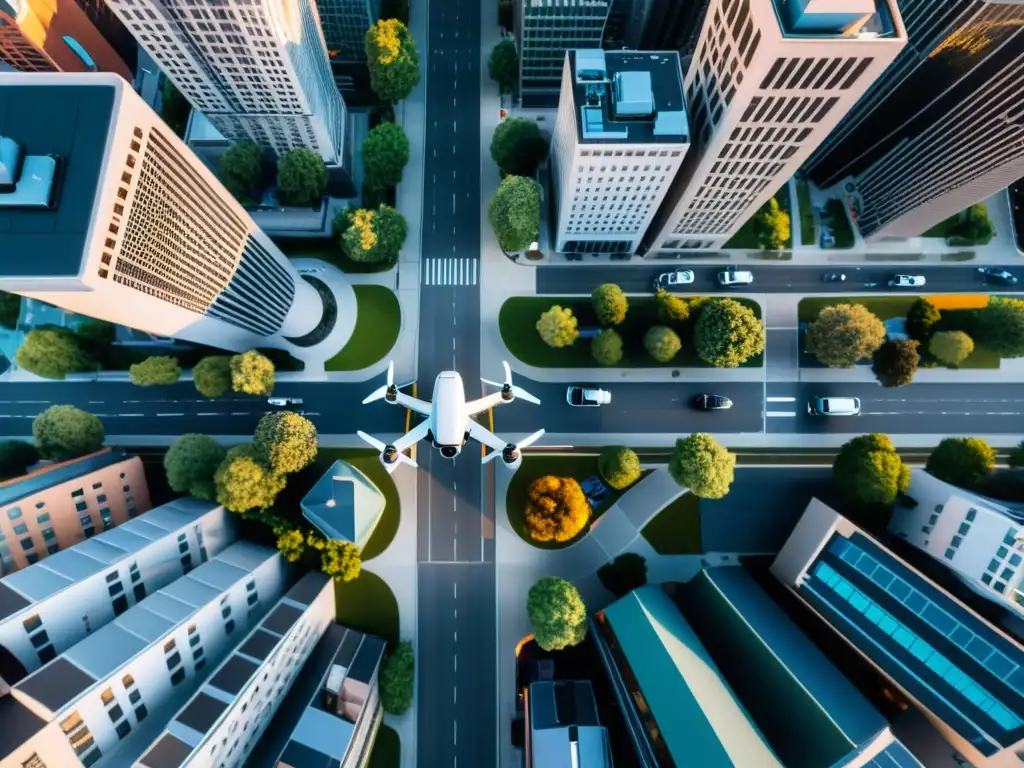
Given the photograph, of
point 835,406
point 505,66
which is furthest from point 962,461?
point 505,66

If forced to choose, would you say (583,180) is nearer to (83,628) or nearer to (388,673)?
(388,673)

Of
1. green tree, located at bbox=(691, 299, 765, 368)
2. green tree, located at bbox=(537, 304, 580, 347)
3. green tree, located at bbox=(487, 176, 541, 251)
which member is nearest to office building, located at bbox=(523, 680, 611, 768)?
green tree, located at bbox=(537, 304, 580, 347)

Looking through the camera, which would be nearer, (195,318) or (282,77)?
(195,318)

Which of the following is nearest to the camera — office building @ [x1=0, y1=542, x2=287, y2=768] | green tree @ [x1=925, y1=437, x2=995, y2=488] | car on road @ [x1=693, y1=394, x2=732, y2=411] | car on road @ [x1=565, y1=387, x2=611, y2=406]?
office building @ [x1=0, y1=542, x2=287, y2=768]

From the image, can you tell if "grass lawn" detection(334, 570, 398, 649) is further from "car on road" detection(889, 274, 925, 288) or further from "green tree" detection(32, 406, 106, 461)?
"car on road" detection(889, 274, 925, 288)

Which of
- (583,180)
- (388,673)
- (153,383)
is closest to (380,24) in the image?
(583,180)

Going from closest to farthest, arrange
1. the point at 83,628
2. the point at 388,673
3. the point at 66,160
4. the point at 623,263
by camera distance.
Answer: the point at 66,160
the point at 83,628
the point at 388,673
the point at 623,263

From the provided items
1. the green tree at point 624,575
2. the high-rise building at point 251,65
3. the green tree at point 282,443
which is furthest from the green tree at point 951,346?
the high-rise building at point 251,65
